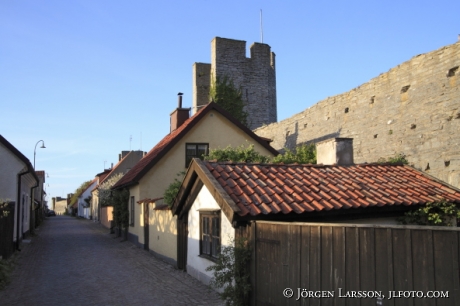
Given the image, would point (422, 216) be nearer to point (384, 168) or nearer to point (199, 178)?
point (384, 168)

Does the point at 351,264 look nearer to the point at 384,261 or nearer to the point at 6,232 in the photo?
the point at 384,261

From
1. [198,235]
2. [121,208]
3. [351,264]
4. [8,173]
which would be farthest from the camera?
[121,208]

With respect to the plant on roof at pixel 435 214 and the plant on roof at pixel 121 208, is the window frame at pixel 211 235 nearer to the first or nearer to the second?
the plant on roof at pixel 435 214

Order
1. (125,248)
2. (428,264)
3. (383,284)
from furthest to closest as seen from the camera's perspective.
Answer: (125,248)
(383,284)
(428,264)

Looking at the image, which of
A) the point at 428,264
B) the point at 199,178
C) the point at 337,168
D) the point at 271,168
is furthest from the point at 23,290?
the point at 428,264

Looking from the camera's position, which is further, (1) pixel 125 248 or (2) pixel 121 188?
(2) pixel 121 188

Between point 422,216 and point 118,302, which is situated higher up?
point 422,216

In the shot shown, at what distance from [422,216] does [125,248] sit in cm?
1310

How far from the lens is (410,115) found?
14.1 meters

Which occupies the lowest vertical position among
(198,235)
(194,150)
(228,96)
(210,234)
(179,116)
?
(198,235)

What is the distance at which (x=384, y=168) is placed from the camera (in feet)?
37.0

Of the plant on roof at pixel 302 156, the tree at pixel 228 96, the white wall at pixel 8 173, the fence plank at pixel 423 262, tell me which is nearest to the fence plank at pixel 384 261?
the fence plank at pixel 423 262

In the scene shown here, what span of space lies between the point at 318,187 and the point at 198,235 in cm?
329

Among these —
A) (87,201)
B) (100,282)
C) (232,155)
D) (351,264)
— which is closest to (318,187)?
(351,264)
